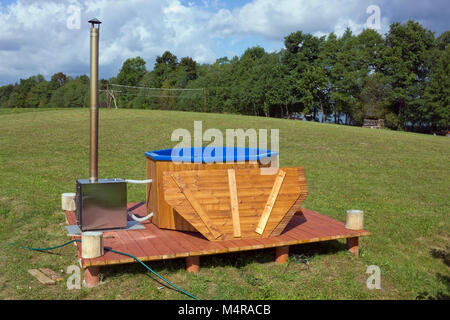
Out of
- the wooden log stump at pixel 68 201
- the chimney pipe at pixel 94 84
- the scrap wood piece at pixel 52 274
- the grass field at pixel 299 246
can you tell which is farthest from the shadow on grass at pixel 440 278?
the wooden log stump at pixel 68 201

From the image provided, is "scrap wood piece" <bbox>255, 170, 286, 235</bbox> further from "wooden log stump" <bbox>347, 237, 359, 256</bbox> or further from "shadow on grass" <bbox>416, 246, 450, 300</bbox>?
"shadow on grass" <bbox>416, 246, 450, 300</bbox>

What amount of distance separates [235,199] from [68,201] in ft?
9.88

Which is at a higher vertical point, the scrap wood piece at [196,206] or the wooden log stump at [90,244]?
the scrap wood piece at [196,206]

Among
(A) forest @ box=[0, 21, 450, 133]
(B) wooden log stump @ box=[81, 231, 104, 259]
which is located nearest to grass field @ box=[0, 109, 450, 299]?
(B) wooden log stump @ box=[81, 231, 104, 259]

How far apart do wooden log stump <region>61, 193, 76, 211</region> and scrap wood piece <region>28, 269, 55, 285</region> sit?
1720 mm

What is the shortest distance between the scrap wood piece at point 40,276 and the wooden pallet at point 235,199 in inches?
66.3

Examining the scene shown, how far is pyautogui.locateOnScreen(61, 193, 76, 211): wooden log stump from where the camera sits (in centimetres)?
682

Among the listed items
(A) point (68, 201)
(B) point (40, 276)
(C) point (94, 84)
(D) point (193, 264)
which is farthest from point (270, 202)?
(A) point (68, 201)

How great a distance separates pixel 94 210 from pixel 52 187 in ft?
17.3

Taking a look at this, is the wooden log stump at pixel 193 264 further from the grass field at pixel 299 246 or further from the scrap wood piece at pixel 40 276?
the scrap wood piece at pixel 40 276

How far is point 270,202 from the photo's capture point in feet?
18.8

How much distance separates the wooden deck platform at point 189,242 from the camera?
15.7 ft
